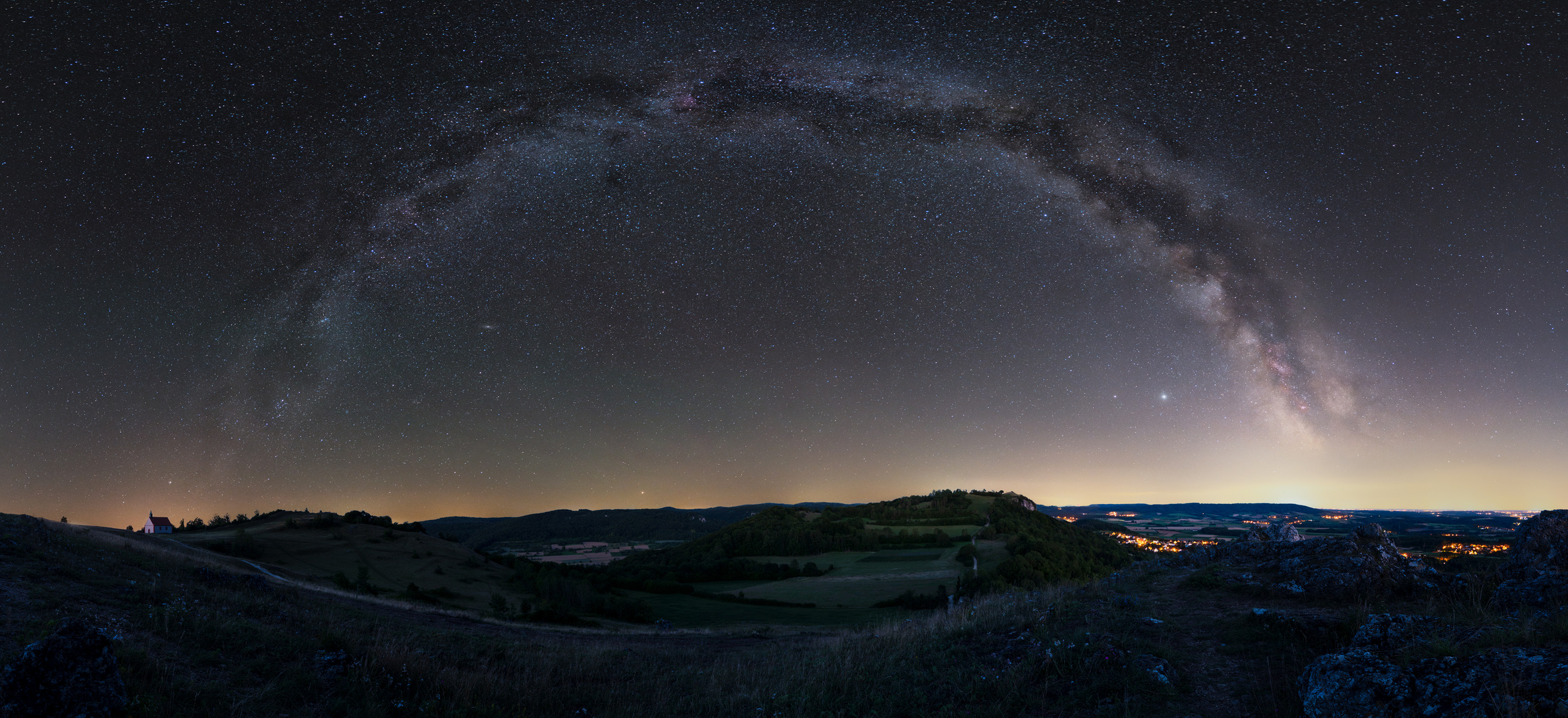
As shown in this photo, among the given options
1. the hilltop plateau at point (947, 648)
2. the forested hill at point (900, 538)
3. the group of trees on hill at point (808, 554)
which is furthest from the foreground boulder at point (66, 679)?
the forested hill at point (900, 538)

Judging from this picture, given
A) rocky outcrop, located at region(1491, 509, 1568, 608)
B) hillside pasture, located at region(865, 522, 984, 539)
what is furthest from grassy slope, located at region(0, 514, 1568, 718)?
hillside pasture, located at region(865, 522, 984, 539)

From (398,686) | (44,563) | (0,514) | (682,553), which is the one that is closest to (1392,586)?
(398,686)

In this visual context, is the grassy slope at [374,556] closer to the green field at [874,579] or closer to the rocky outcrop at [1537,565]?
the green field at [874,579]

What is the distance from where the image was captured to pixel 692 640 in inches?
1291

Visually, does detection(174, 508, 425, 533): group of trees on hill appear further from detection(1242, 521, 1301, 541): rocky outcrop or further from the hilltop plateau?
detection(1242, 521, 1301, 541): rocky outcrop

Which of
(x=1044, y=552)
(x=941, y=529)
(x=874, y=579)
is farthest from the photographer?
(x=941, y=529)

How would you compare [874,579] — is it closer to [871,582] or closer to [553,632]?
[871,582]

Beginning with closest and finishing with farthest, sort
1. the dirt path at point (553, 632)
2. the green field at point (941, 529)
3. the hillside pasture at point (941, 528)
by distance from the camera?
the dirt path at point (553, 632) < the hillside pasture at point (941, 528) < the green field at point (941, 529)

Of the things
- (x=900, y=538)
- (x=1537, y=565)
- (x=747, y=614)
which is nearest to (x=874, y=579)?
(x=747, y=614)

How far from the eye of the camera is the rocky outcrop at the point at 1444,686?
7.16 meters

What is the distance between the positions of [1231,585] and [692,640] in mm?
24679

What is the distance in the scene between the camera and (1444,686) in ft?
25.5

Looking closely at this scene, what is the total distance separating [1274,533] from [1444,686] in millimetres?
17925

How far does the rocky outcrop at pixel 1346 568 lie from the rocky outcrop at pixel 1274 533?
1429 millimetres
